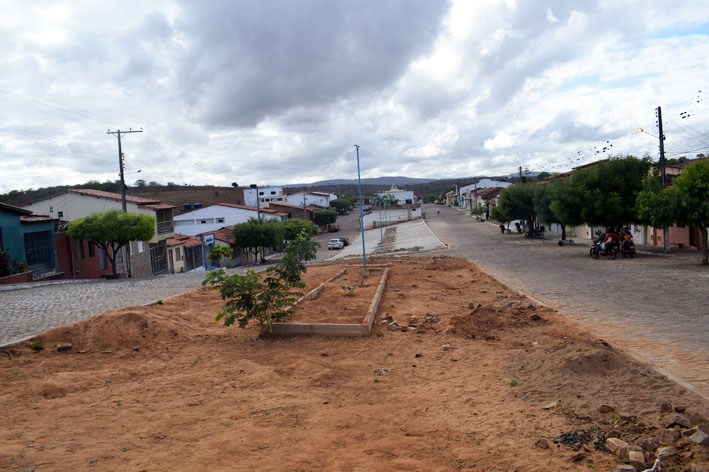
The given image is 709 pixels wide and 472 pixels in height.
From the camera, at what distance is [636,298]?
41.5ft

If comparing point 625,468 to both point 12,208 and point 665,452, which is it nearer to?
point 665,452

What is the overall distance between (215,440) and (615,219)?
25224 millimetres

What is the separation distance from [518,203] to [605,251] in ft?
60.2

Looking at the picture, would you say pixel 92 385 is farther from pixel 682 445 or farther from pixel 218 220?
pixel 218 220

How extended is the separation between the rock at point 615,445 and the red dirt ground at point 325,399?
82 millimetres

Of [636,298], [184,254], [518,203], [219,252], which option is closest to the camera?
[636,298]

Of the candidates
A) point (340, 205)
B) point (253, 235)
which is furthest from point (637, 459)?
point (340, 205)

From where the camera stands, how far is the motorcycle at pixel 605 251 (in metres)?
23.3

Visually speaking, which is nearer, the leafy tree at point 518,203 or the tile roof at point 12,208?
the tile roof at point 12,208

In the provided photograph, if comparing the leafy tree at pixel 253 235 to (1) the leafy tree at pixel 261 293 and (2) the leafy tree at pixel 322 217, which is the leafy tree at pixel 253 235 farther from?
(2) the leafy tree at pixel 322 217

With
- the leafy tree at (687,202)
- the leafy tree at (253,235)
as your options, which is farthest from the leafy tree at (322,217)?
the leafy tree at (687,202)

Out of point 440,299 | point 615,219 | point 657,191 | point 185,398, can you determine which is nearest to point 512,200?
point 615,219

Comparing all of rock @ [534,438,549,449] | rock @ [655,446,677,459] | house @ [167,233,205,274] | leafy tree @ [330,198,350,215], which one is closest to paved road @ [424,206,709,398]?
rock @ [655,446,677,459]

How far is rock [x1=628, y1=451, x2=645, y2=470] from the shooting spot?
4020 millimetres
